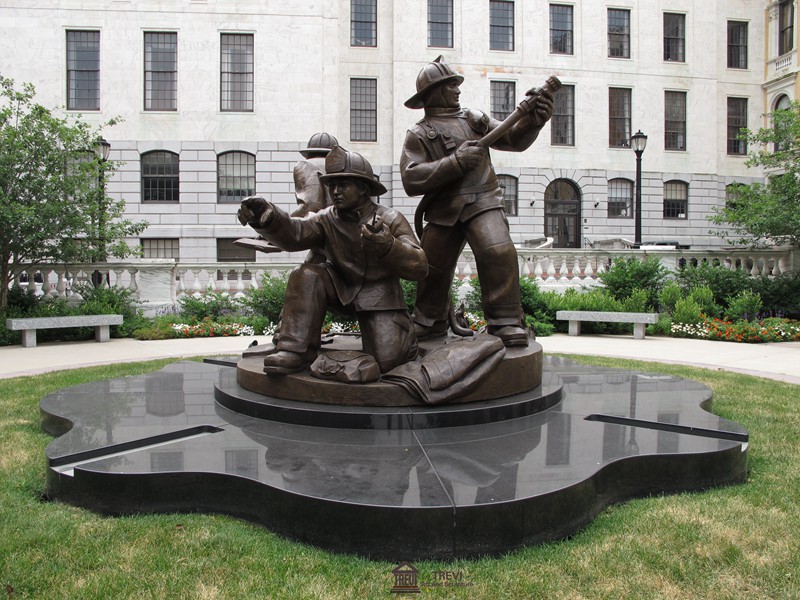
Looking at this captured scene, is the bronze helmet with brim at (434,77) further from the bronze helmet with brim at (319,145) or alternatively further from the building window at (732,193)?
the building window at (732,193)

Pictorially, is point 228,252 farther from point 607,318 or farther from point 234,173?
point 607,318

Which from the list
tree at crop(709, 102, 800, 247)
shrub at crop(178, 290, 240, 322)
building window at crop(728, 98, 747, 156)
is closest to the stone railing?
shrub at crop(178, 290, 240, 322)

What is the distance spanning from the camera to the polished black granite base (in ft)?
10.2

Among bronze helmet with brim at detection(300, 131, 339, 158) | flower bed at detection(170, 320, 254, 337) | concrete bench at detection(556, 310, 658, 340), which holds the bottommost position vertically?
flower bed at detection(170, 320, 254, 337)

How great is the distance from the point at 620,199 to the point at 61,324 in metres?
26.3

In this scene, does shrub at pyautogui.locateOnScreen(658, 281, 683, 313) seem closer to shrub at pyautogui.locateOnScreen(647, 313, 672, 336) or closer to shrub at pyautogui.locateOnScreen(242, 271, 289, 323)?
shrub at pyautogui.locateOnScreen(647, 313, 672, 336)

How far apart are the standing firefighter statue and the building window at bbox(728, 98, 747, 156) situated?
32.2 m

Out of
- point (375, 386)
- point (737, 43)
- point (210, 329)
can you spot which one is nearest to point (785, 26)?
point (737, 43)

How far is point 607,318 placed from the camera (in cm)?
1380

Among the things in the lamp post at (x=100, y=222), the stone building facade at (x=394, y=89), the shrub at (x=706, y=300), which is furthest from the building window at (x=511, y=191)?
the lamp post at (x=100, y=222)

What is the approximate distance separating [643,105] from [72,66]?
26.4 m

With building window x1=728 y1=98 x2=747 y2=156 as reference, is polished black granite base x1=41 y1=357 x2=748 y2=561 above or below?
below

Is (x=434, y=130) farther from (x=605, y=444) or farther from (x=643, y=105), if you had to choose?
(x=643, y=105)

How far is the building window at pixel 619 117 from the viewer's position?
30.8 meters
